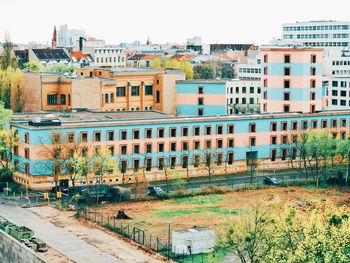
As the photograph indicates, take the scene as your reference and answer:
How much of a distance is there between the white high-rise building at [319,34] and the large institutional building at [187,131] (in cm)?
6760

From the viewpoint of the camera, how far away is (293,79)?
95.4 meters

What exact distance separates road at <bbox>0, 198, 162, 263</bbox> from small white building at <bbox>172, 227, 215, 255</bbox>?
2.21 metres

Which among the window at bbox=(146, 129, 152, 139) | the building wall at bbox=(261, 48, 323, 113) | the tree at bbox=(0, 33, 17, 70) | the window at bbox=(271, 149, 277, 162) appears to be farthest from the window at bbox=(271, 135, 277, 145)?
the tree at bbox=(0, 33, 17, 70)

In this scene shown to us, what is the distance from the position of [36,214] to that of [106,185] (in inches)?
560

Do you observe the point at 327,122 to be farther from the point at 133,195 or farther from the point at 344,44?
the point at 344,44

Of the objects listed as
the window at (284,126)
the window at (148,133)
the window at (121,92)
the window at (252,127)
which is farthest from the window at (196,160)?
the window at (121,92)

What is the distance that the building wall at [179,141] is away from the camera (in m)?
75.6

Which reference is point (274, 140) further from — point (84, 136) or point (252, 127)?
point (84, 136)

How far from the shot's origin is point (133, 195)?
72500mm

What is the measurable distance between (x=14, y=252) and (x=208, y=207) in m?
21.4

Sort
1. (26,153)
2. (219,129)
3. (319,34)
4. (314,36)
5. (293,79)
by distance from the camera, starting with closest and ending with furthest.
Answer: (26,153)
(219,129)
(293,79)
(319,34)
(314,36)

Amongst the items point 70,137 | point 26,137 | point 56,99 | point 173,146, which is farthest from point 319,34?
point 26,137

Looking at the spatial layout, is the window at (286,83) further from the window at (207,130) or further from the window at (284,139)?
the window at (207,130)

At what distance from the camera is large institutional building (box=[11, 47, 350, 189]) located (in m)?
76.6
